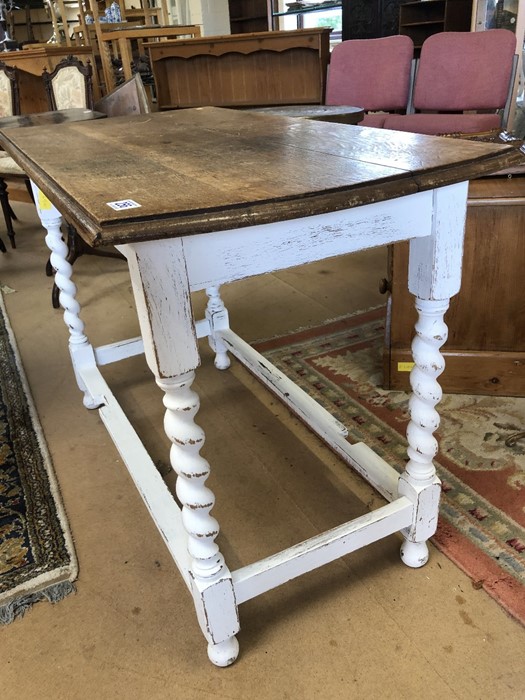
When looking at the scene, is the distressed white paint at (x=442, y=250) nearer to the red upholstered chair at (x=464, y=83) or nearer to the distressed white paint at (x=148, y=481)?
the distressed white paint at (x=148, y=481)

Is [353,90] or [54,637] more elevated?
[353,90]

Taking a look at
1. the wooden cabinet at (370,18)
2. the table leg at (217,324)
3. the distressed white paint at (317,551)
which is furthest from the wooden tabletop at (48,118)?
the wooden cabinet at (370,18)

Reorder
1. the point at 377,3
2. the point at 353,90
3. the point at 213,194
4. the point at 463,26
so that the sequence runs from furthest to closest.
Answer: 1. the point at 377,3
2. the point at 463,26
3. the point at 353,90
4. the point at 213,194

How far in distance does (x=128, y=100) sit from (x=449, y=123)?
1.78 m

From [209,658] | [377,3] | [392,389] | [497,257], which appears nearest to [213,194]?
[209,658]

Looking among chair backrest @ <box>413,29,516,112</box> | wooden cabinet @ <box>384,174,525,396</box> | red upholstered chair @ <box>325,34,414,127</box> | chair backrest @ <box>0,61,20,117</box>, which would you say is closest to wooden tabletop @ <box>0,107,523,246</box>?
wooden cabinet @ <box>384,174,525,396</box>

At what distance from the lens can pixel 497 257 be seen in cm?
149

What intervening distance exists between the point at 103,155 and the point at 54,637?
882 mm

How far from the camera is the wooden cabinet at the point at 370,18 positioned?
560 cm

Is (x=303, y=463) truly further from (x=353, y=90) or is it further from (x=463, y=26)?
(x=463, y=26)

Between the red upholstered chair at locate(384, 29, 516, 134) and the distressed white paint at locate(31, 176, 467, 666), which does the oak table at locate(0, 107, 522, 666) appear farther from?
the red upholstered chair at locate(384, 29, 516, 134)

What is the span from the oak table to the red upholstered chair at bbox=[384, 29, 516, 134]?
1.78m

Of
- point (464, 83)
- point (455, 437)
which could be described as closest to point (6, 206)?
point (464, 83)

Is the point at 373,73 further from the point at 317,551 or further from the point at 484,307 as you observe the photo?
the point at 317,551
